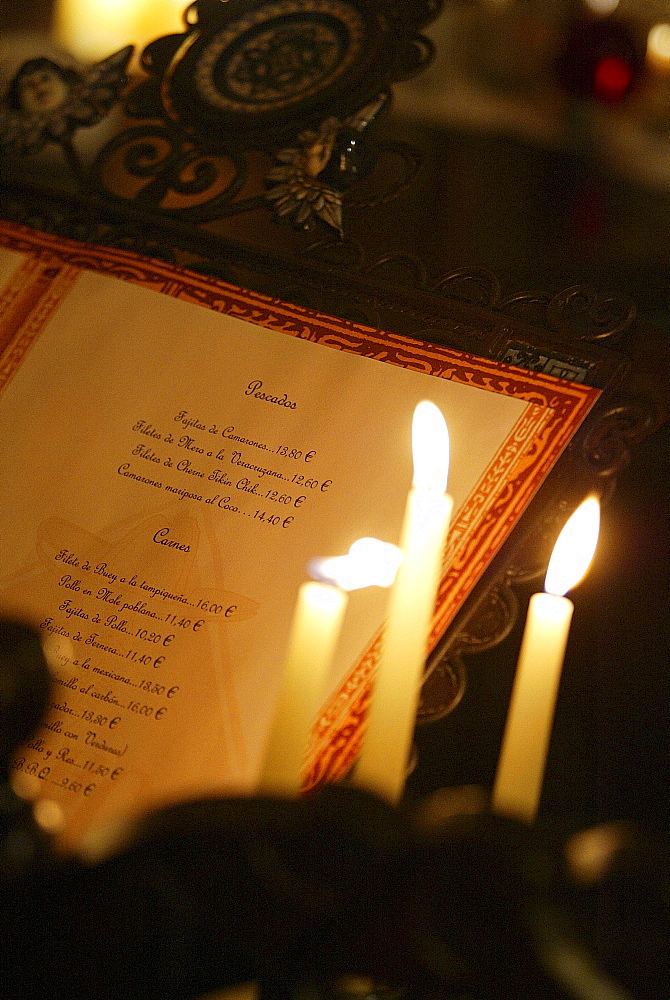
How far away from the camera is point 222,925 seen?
0.24m

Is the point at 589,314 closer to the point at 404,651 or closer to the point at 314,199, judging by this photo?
the point at 314,199

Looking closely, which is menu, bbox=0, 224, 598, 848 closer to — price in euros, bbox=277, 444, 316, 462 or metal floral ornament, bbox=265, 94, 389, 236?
price in euros, bbox=277, 444, 316, 462

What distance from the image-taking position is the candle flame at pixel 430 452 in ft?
1.08

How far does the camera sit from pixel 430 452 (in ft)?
1.10

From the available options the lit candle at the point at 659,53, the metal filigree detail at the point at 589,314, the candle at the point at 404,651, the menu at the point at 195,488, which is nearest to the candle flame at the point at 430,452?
the candle at the point at 404,651

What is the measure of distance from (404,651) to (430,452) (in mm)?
92

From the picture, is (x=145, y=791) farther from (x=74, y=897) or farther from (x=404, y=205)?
(x=404, y=205)

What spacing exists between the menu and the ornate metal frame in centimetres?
2

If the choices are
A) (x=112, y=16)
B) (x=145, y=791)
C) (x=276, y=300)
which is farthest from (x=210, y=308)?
(x=112, y=16)

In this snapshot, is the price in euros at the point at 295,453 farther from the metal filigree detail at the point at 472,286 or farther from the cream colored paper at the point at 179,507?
the metal filigree detail at the point at 472,286

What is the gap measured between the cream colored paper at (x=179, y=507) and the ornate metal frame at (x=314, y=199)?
5 cm

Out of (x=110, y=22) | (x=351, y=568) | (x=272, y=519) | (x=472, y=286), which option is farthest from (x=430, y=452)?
(x=110, y=22)

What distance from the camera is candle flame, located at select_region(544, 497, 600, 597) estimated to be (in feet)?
1.06

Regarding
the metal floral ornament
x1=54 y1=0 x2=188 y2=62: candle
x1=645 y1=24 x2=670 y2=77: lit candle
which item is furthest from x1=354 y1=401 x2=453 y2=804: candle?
x1=645 y1=24 x2=670 y2=77: lit candle
